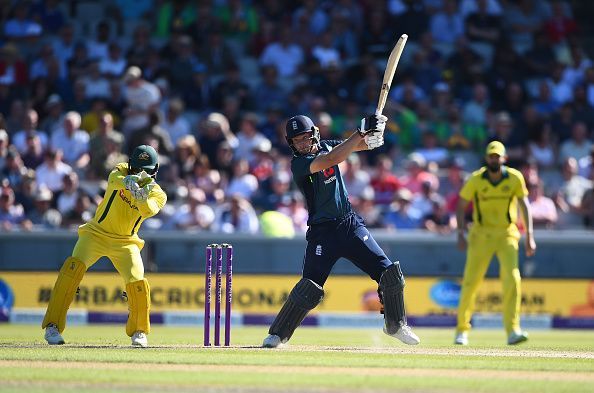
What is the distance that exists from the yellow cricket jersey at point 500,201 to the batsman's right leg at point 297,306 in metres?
3.41

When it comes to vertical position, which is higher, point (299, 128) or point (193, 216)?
point (299, 128)

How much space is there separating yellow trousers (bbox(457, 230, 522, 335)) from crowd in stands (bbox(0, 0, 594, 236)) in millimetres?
4714

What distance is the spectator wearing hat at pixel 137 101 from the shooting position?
68.5ft

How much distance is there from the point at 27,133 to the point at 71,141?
2.38 feet

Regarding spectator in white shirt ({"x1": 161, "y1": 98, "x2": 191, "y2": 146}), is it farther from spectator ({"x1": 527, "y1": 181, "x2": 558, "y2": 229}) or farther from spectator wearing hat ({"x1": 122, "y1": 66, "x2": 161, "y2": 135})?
spectator ({"x1": 527, "y1": 181, "x2": 558, "y2": 229})

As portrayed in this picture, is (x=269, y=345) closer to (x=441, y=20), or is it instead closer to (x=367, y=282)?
(x=367, y=282)

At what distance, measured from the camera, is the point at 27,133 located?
2053 cm

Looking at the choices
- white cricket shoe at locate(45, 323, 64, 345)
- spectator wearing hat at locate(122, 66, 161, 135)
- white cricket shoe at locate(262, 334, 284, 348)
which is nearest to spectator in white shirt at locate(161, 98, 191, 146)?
spectator wearing hat at locate(122, 66, 161, 135)

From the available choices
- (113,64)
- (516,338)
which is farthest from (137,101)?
(516,338)

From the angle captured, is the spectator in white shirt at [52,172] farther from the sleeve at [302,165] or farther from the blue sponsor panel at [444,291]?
the sleeve at [302,165]

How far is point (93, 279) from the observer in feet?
61.2

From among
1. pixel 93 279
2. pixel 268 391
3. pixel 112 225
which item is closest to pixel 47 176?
pixel 93 279

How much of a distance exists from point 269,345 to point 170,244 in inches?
275

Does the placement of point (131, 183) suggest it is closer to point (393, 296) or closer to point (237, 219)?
point (393, 296)
